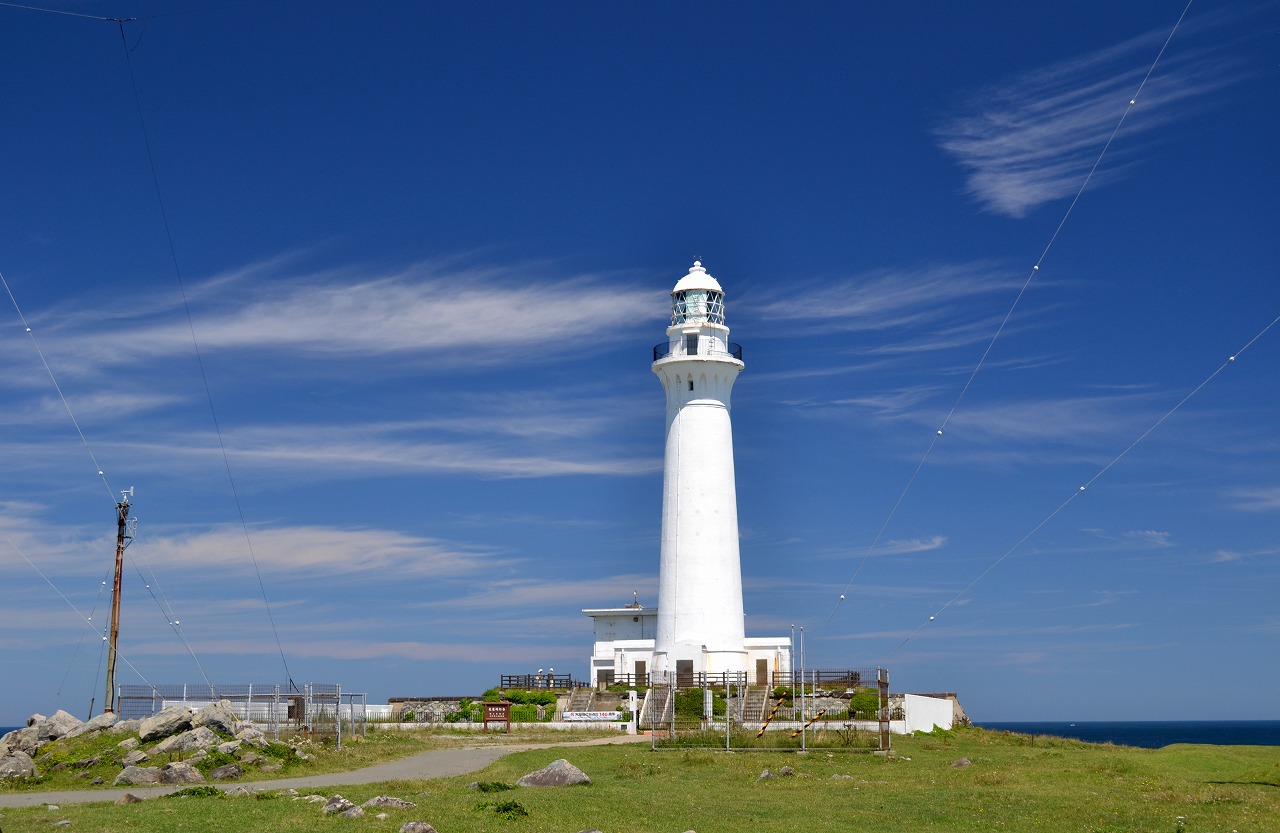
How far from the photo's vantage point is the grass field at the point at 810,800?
21.2 m

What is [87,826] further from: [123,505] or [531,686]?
[531,686]

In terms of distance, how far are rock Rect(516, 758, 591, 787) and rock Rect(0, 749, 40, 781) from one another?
11963mm

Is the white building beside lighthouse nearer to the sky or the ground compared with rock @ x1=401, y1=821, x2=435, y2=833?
nearer to the sky

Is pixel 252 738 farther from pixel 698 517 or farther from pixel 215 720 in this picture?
pixel 698 517

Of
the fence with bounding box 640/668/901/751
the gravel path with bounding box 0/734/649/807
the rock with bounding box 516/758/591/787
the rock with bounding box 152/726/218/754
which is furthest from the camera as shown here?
the fence with bounding box 640/668/901/751

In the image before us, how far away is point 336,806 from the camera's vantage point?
22.0 m

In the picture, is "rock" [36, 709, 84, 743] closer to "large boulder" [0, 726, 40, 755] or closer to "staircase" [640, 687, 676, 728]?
"large boulder" [0, 726, 40, 755]

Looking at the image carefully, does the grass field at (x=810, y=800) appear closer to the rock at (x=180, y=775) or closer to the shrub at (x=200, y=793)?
the shrub at (x=200, y=793)

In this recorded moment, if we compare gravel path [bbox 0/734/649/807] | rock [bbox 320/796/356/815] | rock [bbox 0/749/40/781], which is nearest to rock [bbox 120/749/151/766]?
rock [bbox 0/749/40/781]

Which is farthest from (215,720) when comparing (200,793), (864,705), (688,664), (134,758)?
(688,664)

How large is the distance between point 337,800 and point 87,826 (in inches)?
160

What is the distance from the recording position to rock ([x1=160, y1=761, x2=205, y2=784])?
1127 inches

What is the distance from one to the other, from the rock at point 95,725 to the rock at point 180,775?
6.39 m

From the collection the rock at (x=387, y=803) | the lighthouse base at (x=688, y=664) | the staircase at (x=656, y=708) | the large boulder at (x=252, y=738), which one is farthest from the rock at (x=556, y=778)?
the lighthouse base at (x=688, y=664)
